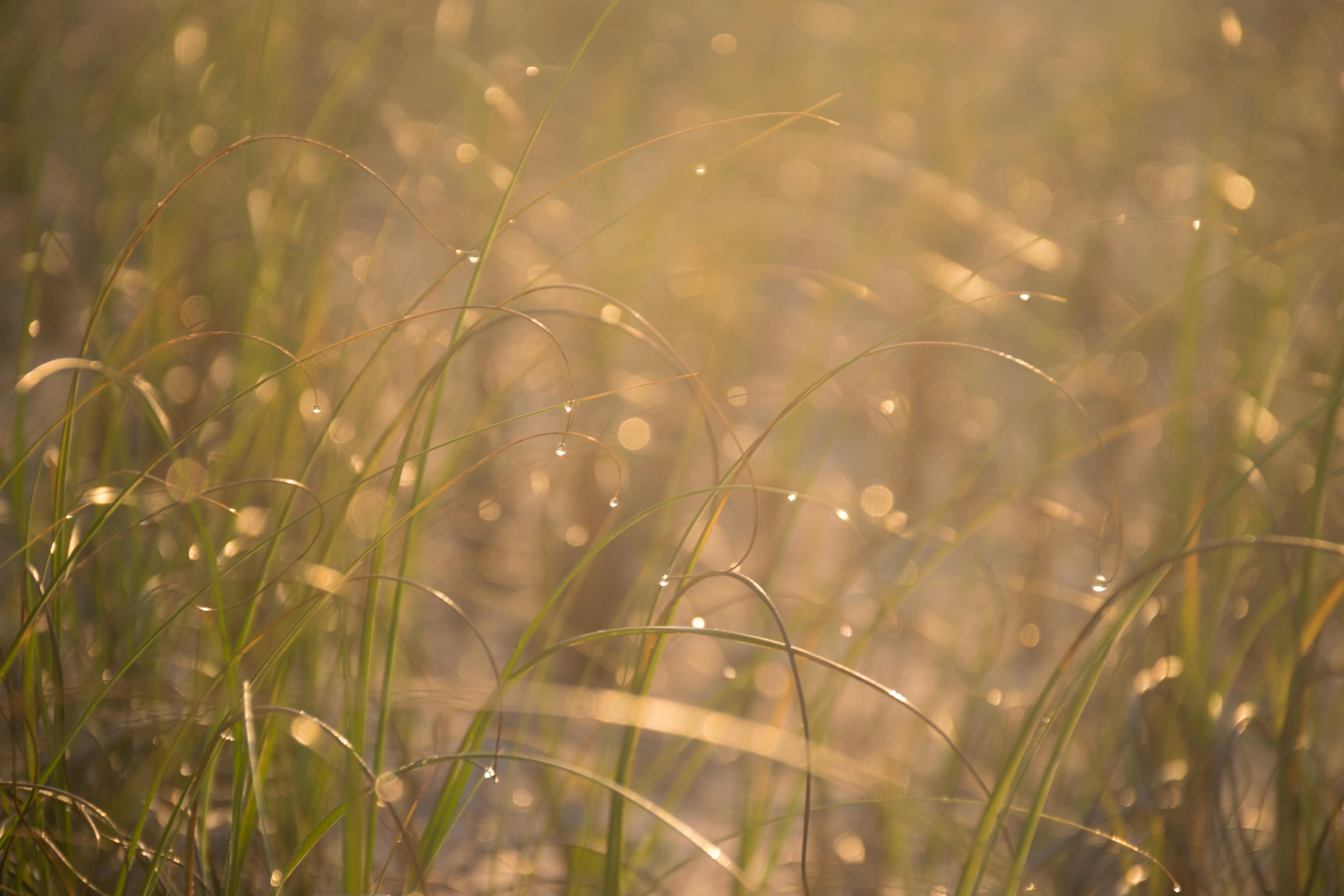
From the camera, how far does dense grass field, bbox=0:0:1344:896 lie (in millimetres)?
501

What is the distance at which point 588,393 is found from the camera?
113 centimetres

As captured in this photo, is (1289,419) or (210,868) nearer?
(210,868)

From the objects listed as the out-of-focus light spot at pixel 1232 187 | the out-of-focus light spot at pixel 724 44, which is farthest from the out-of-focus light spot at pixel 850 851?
the out-of-focus light spot at pixel 724 44

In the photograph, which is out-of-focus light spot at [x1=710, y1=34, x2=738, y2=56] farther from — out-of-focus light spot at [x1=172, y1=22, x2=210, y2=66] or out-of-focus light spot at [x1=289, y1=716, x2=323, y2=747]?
out-of-focus light spot at [x1=289, y1=716, x2=323, y2=747]

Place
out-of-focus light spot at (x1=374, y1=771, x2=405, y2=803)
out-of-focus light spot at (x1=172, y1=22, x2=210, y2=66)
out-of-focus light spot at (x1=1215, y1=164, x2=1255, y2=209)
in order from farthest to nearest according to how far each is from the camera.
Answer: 1. out-of-focus light spot at (x1=172, y1=22, x2=210, y2=66)
2. out-of-focus light spot at (x1=1215, y1=164, x2=1255, y2=209)
3. out-of-focus light spot at (x1=374, y1=771, x2=405, y2=803)

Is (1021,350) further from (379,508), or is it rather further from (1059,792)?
(379,508)

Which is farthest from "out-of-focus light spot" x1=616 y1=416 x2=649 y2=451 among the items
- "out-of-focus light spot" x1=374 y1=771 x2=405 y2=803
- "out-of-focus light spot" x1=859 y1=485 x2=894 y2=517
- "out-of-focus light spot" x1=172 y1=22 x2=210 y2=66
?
"out-of-focus light spot" x1=172 y1=22 x2=210 y2=66

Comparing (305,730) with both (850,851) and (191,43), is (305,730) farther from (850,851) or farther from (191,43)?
(191,43)

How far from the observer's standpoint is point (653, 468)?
124 cm

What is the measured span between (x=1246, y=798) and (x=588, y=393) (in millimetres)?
988

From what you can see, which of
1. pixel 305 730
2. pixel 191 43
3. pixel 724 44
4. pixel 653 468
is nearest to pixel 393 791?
pixel 305 730

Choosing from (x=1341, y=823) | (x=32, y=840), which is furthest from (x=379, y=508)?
(x=1341, y=823)

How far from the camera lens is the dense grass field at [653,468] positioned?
0.50m

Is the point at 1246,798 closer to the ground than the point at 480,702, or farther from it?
closer to the ground
